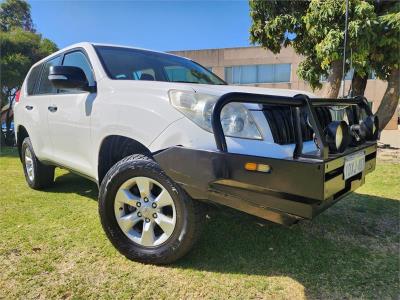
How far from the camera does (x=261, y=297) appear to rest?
7.88ft

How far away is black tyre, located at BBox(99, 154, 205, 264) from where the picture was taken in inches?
99.9

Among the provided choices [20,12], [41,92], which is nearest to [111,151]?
[41,92]

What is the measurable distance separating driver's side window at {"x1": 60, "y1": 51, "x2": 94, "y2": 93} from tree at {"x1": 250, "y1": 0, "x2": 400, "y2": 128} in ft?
22.4

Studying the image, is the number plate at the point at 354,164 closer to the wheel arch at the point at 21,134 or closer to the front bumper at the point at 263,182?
the front bumper at the point at 263,182

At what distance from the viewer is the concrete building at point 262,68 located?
27.4 m

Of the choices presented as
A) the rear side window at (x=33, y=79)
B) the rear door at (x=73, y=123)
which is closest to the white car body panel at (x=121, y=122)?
the rear door at (x=73, y=123)

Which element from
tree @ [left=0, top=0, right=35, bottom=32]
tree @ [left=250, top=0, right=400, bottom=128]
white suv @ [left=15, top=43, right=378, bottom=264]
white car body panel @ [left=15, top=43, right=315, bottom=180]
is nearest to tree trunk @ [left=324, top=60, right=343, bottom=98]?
tree @ [left=250, top=0, right=400, bottom=128]

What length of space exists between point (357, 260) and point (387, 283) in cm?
34

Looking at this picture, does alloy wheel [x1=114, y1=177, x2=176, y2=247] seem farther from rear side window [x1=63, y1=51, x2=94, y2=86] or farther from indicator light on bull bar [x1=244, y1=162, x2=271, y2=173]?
rear side window [x1=63, y1=51, x2=94, y2=86]

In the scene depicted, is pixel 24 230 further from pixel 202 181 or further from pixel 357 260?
pixel 357 260

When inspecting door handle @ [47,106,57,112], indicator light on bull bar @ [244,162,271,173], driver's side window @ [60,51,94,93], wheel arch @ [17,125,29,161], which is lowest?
wheel arch @ [17,125,29,161]

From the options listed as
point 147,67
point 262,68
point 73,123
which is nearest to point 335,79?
point 147,67

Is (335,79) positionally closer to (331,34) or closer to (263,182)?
(331,34)

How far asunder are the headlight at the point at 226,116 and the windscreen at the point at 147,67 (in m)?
1.12
